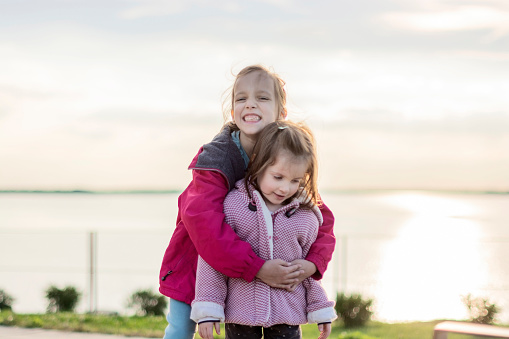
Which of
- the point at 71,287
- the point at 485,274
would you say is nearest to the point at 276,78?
the point at 485,274

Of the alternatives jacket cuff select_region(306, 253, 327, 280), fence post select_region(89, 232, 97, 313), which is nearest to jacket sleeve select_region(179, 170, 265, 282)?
jacket cuff select_region(306, 253, 327, 280)

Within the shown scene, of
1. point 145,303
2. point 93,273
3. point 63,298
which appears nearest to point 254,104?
point 93,273

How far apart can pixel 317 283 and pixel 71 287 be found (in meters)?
6.88

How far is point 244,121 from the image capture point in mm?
2639

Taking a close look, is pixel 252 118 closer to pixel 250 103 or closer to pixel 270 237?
pixel 250 103

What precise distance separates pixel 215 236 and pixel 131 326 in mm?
3812

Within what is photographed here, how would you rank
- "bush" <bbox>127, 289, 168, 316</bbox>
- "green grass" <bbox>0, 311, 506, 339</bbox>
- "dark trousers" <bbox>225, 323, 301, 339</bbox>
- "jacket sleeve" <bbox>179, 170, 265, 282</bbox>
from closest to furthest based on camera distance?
"jacket sleeve" <bbox>179, 170, 265, 282</bbox> → "dark trousers" <bbox>225, 323, 301, 339</bbox> → "green grass" <bbox>0, 311, 506, 339</bbox> → "bush" <bbox>127, 289, 168, 316</bbox>

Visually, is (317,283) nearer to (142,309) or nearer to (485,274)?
(485,274)

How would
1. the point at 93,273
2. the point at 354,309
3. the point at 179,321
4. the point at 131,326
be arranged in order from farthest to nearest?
the point at 93,273 → the point at 354,309 → the point at 131,326 → the point at 179,321

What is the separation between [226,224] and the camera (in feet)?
8.05

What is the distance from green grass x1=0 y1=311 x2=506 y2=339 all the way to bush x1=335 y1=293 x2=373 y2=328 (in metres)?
0.16

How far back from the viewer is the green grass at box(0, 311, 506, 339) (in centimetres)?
557

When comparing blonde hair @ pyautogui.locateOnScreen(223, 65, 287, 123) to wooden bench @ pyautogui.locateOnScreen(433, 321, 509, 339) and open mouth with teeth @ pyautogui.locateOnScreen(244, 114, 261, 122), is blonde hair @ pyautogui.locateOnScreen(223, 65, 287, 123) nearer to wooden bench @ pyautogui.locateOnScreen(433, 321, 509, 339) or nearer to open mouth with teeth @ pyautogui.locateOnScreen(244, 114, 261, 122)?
open mouth with teeth @ pyautogui.locateOnScreen(244, 114, 261, 122)

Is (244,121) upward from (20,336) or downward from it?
upward
